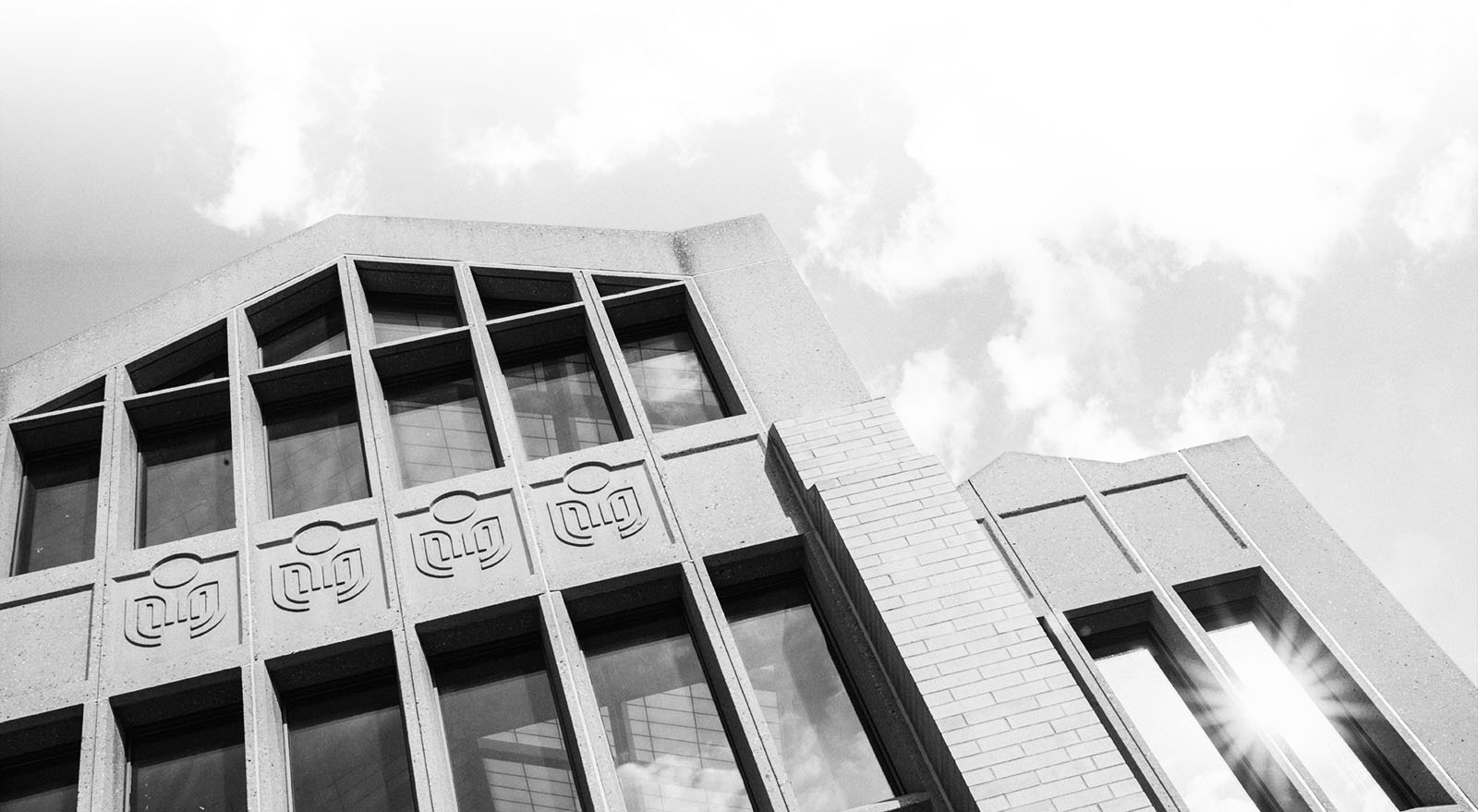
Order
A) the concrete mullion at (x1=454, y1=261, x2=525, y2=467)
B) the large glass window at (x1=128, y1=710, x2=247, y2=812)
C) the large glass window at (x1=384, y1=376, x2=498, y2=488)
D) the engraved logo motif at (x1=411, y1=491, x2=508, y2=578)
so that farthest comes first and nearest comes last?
the large glass window at (x1=384, y1=376, x2=498, y2=488), the concrete mullion at (x1=454, y1=261, x2=525, y2=467), the engraved logo motif at (x1=411, y1=491, x2=508, y2=578), the large glass window at (x1=128, y1=710, x2=247, y2=812)

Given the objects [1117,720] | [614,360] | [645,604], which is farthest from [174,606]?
[1117,720]

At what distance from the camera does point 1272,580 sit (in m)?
9.60

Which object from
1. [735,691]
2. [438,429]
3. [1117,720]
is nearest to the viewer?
[735,691]

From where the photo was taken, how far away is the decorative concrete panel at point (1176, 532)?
9734 millimetres

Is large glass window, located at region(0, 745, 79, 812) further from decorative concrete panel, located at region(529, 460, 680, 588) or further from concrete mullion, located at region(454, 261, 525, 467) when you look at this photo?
concrete mullion, located at region(454, 261, 525, 467)

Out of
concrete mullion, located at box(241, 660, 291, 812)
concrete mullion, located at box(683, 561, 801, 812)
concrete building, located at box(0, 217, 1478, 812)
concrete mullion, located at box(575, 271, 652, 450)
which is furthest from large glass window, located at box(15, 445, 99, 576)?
concrete mullion, located at box(683, 561, 801, 812)

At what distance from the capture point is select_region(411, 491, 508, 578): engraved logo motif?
9125 millimetres

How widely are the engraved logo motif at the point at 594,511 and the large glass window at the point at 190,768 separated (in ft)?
9.58

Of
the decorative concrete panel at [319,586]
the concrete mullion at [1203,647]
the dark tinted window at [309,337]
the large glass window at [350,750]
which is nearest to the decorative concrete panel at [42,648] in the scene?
the decorative concrete panel at [319,586]

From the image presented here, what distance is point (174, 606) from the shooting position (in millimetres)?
9000

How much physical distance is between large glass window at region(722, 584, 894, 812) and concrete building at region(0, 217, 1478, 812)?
0.03 metres

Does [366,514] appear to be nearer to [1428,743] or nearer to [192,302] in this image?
[192,302]

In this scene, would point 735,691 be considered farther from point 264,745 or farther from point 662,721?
point 264,745

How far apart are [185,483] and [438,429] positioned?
2.39 meters
